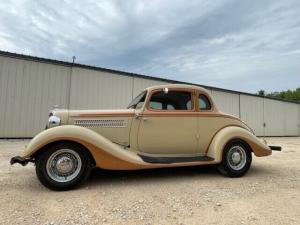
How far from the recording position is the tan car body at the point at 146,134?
4.53 m

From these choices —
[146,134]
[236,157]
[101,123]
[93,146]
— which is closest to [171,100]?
[146,134]

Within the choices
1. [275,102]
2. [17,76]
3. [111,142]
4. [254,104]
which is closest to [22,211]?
[111,142]

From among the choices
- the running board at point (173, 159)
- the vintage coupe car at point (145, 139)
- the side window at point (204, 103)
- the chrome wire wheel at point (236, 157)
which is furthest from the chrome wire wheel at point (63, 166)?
the chrome wire wheel at point (236, 157)

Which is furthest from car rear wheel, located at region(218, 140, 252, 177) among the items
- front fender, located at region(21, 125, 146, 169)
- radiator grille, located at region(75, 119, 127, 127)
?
radiator grille, located at region(75, 119, 127, 127)

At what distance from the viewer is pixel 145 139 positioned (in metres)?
5.20

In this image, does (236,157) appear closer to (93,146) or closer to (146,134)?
(146,134)

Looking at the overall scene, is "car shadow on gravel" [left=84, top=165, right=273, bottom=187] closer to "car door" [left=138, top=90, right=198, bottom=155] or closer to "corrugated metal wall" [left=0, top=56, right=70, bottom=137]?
"car door" [left=138, top=90, right=198, bottom=155]

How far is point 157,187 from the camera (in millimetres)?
4668

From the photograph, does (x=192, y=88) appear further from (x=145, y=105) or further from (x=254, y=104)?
(x=254, y=104)

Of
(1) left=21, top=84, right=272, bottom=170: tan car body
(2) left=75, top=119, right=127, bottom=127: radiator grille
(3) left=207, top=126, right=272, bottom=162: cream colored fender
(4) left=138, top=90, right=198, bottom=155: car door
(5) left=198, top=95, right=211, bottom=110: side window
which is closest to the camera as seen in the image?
(1) left=21, top=84, right=272, bottom=170: tan car body

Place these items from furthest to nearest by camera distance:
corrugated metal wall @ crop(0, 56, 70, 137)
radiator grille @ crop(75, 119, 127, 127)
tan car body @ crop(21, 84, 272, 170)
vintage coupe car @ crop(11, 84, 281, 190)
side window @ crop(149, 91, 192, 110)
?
corrugated metal wall @ crop(0, 56, 70, 137) < side window @ crop(149, 91, 192, 110) < radiator grille @ crop(75, 119, 127, 127) < tan car body @ crop(21, 84, 272, 170) < vintage coupe car @ crop(11, 84, 281, 190)

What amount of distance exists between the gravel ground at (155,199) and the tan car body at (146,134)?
0.47m

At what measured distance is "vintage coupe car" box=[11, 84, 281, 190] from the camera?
438 cm

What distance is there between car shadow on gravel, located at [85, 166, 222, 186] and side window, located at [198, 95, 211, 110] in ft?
4.83
